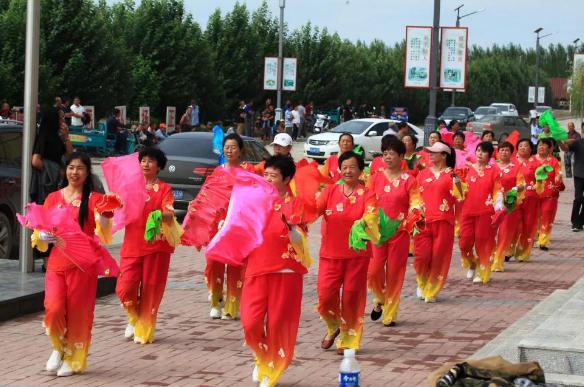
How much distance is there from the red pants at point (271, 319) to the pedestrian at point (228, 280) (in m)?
2.96

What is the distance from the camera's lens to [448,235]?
40.2 feet

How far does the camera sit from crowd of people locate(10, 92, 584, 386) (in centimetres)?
814

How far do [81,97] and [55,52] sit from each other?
1.74 meters

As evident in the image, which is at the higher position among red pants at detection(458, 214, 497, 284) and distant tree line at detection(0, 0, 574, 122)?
distant tree line at detection(0, 0, 574, 122)

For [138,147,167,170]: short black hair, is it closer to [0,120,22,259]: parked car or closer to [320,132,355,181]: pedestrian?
[320,132,355,181]: pedestrian

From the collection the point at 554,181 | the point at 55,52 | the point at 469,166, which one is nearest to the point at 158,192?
the point at 469,166

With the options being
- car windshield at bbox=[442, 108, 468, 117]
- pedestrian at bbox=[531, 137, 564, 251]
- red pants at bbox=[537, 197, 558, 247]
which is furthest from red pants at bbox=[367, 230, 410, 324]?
car windshield at bbox=[442, 108, 468, 117]

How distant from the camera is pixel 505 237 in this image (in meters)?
15.4

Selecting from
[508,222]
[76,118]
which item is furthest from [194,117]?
[508,222]

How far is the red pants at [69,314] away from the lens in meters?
8.52

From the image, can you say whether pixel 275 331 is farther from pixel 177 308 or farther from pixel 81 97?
pixel 81 97

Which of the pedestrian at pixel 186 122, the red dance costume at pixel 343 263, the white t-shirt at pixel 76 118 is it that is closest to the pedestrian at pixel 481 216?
the red dance costume at pixel 343 263

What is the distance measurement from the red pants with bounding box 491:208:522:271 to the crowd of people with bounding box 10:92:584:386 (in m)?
2.34

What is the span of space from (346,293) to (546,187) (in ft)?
27.8
